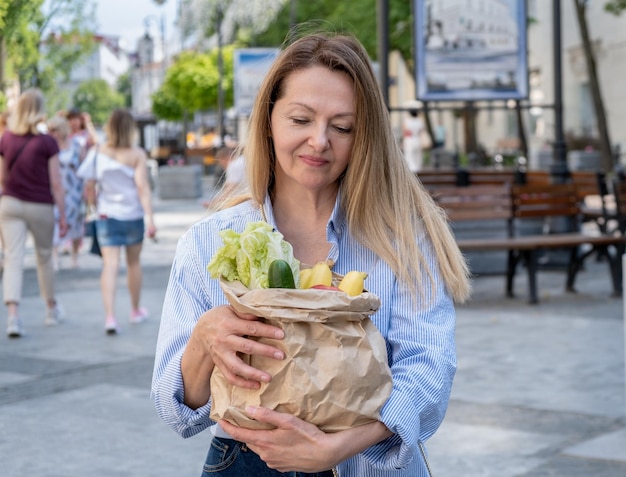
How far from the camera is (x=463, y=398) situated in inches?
Answer: 297

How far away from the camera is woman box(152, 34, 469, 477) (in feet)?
8.07

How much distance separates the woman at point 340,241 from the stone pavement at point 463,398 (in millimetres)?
3385

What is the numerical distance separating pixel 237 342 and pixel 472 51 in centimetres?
1311

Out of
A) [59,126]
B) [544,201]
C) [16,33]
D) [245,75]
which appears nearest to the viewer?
[16,33]

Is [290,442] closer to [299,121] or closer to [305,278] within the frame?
[305,278]

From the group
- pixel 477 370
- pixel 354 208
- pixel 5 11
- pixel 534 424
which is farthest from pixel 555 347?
pixel 354 208

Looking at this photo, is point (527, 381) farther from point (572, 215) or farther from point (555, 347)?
point (572, 215)

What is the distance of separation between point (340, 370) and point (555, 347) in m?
7.34

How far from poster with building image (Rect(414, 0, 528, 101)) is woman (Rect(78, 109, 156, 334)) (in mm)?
5145

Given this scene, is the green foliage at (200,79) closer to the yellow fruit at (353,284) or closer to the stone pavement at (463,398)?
the stone pavement at (463,398)

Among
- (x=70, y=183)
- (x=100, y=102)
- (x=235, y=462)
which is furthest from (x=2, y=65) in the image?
(x=100, y=102)

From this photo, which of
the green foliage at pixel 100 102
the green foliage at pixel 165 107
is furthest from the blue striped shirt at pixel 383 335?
the green foliage at pixel 100 102

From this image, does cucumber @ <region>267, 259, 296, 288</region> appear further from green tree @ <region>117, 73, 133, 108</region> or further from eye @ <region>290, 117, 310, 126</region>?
green tree @ <region>117, 73, 133, 108</region>

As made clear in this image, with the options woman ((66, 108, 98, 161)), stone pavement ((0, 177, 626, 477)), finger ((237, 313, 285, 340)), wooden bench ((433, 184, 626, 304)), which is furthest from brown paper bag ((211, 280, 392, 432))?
woman ((66, 108, 98, 161))
